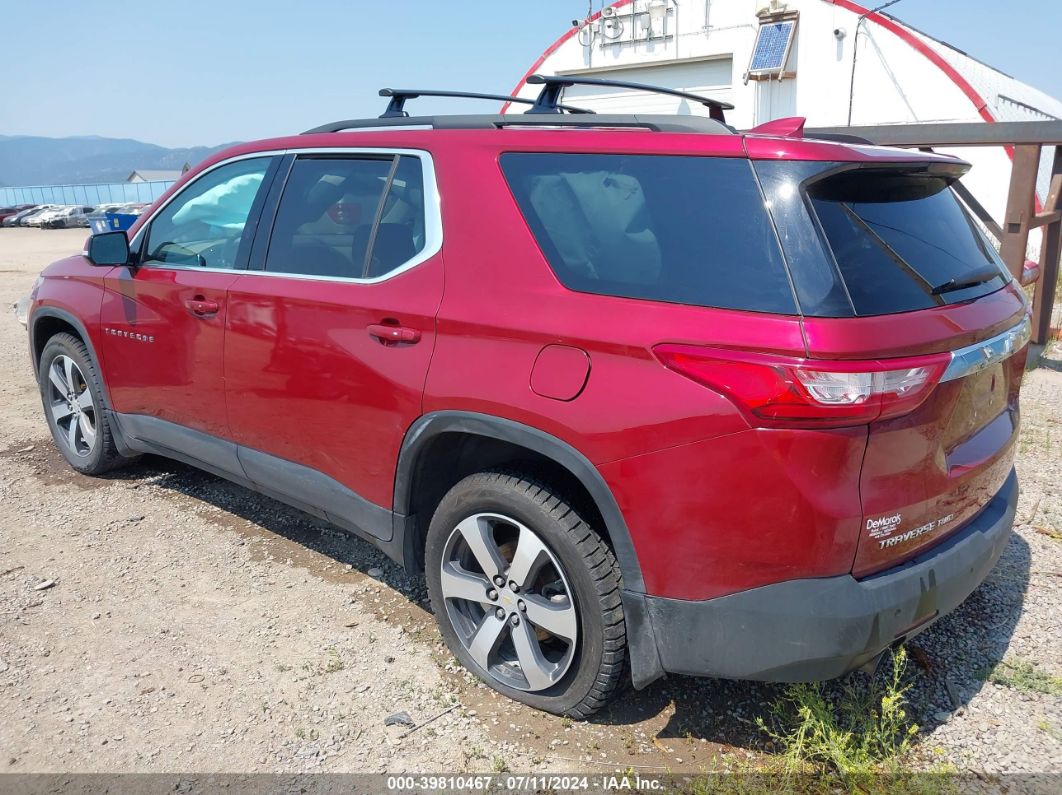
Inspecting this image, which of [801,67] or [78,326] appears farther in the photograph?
[801,67]

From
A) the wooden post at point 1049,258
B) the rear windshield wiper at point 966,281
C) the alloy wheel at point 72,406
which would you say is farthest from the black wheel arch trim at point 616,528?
the wooden post at point 1049,258

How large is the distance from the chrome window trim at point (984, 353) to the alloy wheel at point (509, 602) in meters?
1.27

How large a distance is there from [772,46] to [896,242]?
15766 mm

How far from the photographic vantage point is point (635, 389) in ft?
7.39

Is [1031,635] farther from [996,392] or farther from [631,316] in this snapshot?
[631,316]

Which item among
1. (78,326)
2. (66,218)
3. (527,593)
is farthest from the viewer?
(66,218)

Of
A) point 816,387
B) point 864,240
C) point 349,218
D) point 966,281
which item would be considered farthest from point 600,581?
point 349,218

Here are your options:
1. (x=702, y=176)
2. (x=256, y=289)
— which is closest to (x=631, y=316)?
(x=702, y=176)

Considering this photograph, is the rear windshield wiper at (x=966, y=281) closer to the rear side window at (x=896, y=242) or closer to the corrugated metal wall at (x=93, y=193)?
the rear side window at (x=896, y=242)

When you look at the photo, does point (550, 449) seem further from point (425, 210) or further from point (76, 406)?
point (76, 406)

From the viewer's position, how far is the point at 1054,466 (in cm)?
478

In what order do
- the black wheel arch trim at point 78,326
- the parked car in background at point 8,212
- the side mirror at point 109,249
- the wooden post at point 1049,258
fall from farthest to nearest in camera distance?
the parked car in background at point 8,212
the wooden post at point 1049,258
the black wheel arch trim at point 78,326
the side mirror at point 109,249

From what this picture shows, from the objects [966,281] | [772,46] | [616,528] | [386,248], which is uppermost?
[772,46]

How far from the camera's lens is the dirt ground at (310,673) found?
2.62 metres
